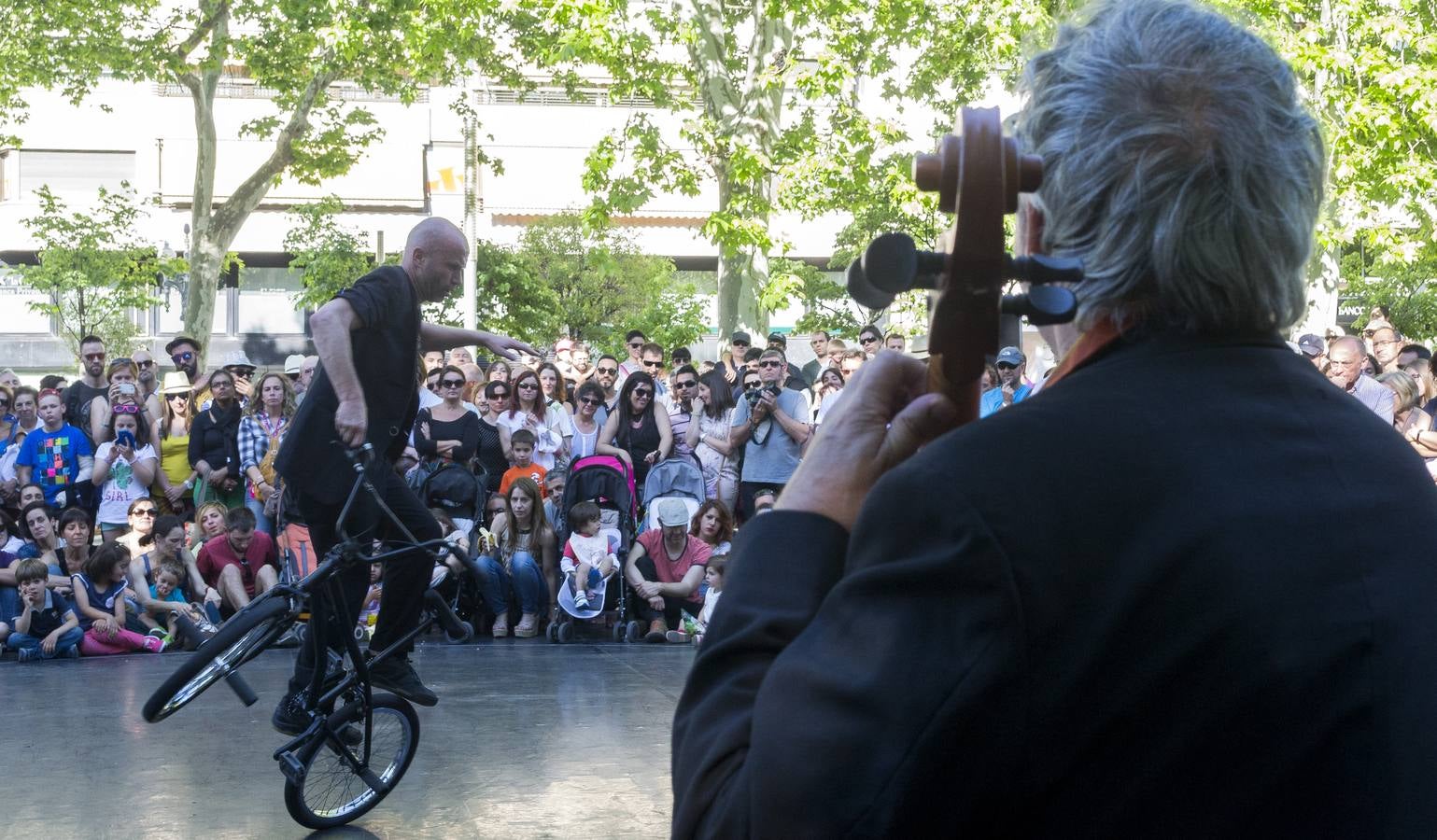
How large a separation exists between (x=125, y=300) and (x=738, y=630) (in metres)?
26.2

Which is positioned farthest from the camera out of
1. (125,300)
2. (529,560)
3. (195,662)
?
(125,300)

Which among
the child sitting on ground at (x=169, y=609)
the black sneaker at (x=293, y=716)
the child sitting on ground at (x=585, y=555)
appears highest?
the black sneaker at (x=293, y=716)

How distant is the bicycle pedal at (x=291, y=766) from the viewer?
5.52 meters

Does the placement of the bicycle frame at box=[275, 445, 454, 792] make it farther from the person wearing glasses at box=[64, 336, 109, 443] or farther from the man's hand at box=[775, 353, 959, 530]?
the person wearing glasses at box=[64, 336, 109, 443]

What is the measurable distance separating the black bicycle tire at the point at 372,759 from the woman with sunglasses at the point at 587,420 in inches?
247

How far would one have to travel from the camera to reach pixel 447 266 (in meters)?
5.86

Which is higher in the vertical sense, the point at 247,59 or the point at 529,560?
the point at 247,59

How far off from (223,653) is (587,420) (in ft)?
23.6

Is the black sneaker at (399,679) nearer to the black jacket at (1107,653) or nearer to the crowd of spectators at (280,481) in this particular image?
the crowd of spectators at (280,481)

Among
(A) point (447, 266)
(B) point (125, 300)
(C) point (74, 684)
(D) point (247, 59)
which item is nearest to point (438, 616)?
(A) point (447, 266)

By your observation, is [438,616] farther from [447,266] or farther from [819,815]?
[819,815]

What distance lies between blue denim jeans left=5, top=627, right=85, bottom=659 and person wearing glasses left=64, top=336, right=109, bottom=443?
2.44 m

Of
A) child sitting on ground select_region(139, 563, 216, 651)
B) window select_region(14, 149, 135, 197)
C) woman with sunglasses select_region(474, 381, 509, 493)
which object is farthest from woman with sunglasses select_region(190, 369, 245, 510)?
window select_region(14, 149, 135, 197)

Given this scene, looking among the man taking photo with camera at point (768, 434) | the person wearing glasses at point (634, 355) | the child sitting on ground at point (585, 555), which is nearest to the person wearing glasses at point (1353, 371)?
the man taking photo with camera at point (768, 434)
